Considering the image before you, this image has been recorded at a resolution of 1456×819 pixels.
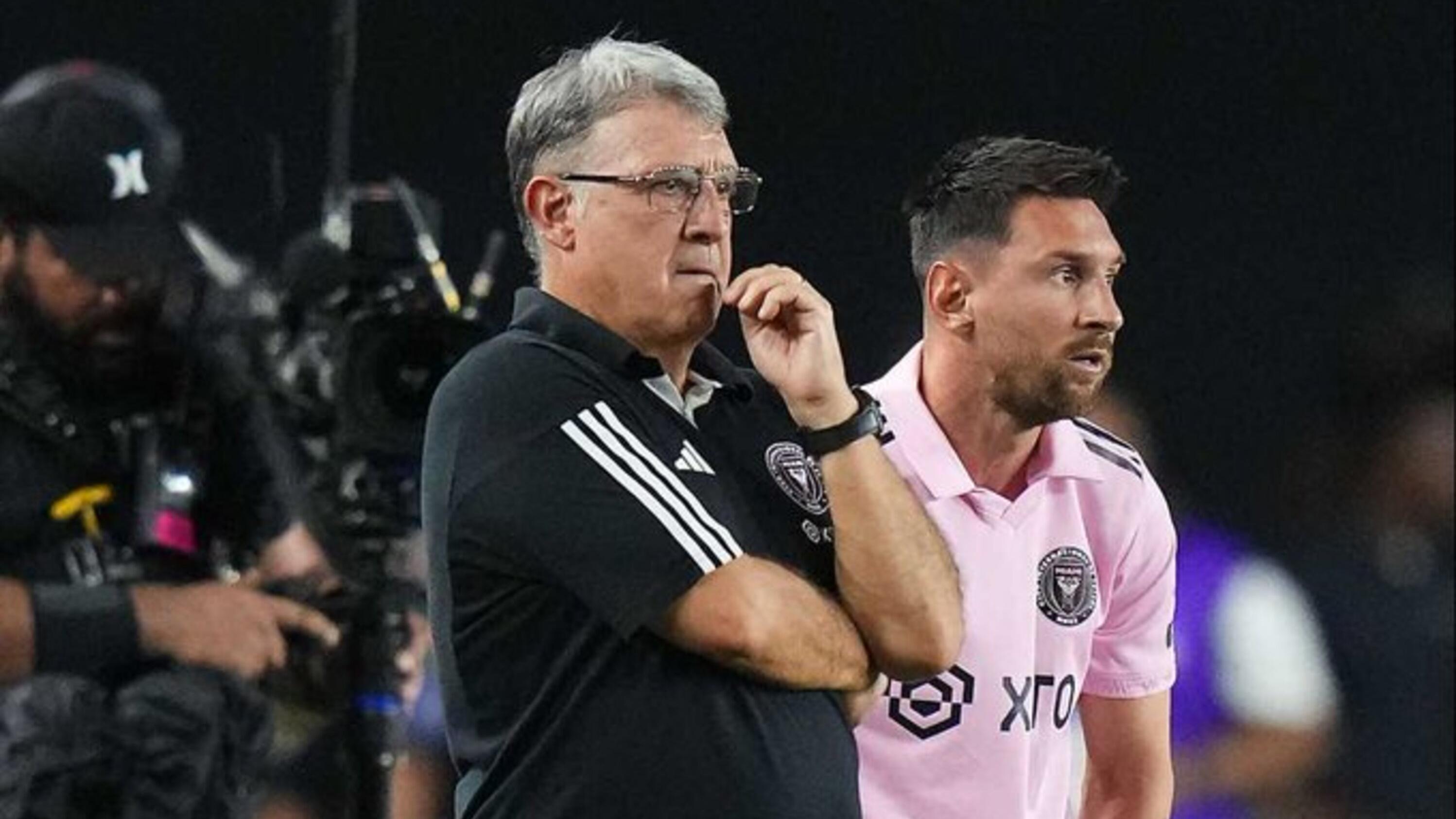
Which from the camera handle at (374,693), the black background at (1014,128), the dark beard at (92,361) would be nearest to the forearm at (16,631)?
the dark beard at (92,361)

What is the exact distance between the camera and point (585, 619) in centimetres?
189

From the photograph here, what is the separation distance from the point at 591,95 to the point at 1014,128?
258cm

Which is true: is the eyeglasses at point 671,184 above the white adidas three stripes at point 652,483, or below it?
above

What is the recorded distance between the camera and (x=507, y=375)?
6.37ft

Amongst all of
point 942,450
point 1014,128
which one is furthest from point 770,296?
point 1014,128

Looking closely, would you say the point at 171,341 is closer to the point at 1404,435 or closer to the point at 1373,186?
the point at 1404,435

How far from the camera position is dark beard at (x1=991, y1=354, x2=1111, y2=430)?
8.10 feet

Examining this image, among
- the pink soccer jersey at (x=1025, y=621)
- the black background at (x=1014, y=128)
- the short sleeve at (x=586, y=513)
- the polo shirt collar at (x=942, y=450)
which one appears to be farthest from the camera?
the black background at (x=1014, y=128)

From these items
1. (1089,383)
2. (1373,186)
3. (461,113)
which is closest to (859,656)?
(1089,383)

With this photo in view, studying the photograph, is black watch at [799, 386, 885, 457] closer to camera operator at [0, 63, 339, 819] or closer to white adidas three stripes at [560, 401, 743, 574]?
white adidas three stripes at [560, 401, 743, 574]

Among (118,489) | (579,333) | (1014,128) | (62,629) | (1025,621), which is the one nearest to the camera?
(579,333)

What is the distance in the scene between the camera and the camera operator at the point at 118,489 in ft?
8.70

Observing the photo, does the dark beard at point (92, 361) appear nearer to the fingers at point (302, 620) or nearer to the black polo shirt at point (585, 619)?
the fingers at point (302, 620)

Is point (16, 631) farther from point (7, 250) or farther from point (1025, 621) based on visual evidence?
point (1025, 621)
